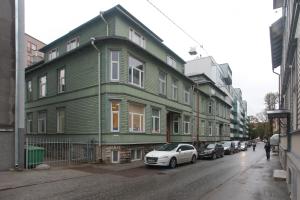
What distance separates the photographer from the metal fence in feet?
52.9

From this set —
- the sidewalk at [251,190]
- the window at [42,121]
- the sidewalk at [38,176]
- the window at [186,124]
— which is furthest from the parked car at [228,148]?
the sidewalk at [251,190]

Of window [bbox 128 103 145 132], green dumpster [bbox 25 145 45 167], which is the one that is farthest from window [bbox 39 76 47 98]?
green dumpster [bbox 25 145 45 167]

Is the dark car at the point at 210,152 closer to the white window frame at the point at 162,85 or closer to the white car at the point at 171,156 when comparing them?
the white car at the point at 171,156

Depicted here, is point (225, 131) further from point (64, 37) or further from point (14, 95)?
point (14, 95)

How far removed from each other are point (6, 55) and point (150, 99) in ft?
38.1

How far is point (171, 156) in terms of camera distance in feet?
61.8

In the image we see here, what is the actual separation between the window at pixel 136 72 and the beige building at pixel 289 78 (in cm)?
950

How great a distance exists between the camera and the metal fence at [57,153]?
52.9 ft

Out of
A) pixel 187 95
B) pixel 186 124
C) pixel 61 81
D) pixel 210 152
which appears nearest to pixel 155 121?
pixel 210 152

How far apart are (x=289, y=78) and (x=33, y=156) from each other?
13.5 m

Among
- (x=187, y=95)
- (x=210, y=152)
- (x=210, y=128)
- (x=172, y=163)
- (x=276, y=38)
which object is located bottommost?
(x=210, y=152)

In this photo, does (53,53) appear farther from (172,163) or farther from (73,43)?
(172,163)

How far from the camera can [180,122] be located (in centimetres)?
3105

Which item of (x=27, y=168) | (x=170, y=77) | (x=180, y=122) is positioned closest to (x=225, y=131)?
(x=180, y=122)
